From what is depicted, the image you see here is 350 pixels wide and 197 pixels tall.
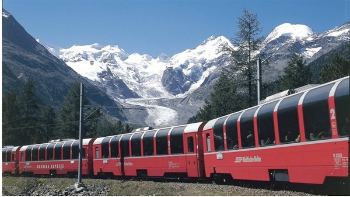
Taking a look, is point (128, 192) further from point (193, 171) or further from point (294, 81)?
point (294, 81)

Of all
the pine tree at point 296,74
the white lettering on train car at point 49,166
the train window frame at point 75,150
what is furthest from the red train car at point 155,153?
the pine tree at point 296,74

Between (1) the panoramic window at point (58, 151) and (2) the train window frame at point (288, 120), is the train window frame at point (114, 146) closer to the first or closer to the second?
(1) the panoramic window at point (58, 151)

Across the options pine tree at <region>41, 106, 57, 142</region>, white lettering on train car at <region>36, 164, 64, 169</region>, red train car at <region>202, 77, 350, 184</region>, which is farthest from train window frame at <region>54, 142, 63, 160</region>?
pine tree at <region>41, 106, 57, 142</region>

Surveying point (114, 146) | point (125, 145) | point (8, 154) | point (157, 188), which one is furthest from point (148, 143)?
point (8, 154)

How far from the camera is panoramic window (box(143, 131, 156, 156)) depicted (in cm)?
3444

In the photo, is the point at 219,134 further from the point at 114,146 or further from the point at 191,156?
the point at 114,146

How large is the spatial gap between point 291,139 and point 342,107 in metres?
3.79

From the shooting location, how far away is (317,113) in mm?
16594

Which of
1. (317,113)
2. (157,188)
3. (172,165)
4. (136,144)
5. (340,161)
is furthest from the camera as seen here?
(136,144)

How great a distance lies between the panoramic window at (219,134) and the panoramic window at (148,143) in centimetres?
783

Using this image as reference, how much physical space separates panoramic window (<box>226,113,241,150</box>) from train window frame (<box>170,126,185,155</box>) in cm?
630

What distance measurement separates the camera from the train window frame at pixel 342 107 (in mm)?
14859

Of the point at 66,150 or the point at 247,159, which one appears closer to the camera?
the point at 247,159

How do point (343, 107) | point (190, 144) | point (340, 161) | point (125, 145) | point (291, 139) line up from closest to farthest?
point (343, 107) → point (340, 161) → point (291, 139) → point (190, 144) → point (125, 145)
